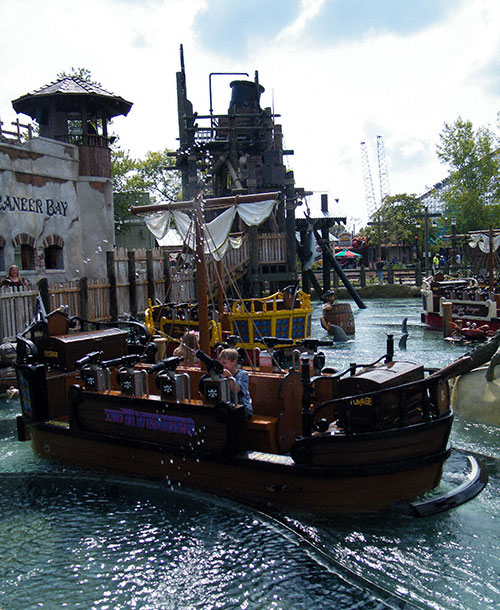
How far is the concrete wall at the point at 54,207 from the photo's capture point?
20688mm

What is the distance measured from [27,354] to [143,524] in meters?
3.57

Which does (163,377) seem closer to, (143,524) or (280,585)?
(143,524)

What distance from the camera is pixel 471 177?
44.2 meters

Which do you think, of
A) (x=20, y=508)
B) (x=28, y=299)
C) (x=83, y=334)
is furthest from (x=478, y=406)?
(x=28, y=299)

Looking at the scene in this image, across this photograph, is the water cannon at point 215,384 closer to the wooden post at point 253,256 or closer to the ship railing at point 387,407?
the ship railing at point 387,407

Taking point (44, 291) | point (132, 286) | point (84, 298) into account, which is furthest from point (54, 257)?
point (44, 291)

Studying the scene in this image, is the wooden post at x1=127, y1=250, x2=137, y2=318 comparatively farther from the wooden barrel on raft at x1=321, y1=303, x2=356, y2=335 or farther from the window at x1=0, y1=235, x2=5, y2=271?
the wooden barrel on raft at x1=321, y1=303, x2=356, y2=335

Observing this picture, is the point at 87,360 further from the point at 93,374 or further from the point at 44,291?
the point at 44,291

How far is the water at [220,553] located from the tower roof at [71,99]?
20320 millimetres

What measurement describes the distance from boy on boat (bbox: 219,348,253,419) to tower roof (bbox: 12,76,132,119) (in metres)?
20.6

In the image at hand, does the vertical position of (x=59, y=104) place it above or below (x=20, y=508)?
above

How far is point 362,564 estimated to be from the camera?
573 centimetres

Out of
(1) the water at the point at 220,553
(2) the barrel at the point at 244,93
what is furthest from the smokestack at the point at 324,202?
(1) the water at the point at 220,553

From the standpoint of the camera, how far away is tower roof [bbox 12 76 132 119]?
24.3 meters
